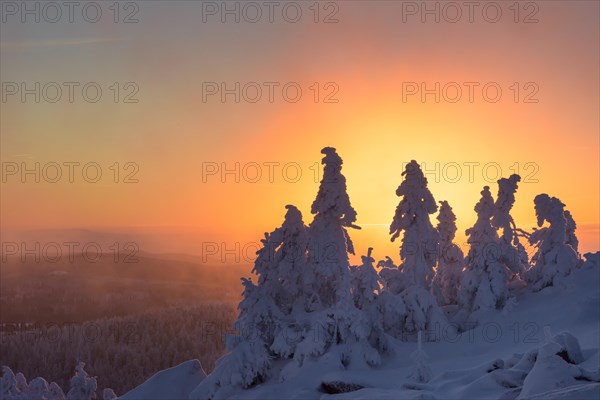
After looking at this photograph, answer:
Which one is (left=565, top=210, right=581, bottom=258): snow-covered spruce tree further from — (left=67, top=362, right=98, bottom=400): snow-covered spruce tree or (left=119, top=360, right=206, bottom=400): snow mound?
(left=67, top=362, right=98, bottom=400): snow-covered spruce tree

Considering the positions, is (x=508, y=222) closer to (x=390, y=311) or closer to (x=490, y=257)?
(x=490, y=257)

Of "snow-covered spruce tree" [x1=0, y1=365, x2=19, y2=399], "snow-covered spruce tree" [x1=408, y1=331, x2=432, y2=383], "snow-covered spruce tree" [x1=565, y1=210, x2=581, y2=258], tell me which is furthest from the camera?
"snow-covered spruce tree" [x1=565, y1=210, x2=581, y2=258]

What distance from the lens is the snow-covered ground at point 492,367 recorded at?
19.5 m

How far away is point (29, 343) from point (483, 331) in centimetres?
13007

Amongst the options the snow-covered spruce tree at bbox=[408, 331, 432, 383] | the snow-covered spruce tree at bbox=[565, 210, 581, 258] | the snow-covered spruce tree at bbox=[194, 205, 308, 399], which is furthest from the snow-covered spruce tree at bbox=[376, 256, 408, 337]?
the snow-covered spruce tree at bbox=[565, 210, 581, 258]

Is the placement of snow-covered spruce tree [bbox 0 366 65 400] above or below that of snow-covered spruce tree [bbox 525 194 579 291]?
below

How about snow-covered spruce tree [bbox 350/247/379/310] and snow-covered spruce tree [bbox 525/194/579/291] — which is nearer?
snow-covered spruce tree [bbox 350/247/379/310]

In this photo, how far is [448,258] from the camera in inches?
1714

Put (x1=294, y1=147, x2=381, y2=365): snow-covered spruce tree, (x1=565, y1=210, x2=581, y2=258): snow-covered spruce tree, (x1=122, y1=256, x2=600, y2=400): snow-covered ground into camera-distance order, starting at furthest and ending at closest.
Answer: (x1=565, y1=210, x2=581, y2=258): snow-covered spruce tree
(x1=294, y1=147, x2=381, y2=365): snow-covered spruce tree
(x1=122, y1=256, x2=600, y2=400): snow-covered ground

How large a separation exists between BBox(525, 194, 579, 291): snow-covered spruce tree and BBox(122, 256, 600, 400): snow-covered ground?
88cm

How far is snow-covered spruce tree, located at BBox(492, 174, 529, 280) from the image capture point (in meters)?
40.4

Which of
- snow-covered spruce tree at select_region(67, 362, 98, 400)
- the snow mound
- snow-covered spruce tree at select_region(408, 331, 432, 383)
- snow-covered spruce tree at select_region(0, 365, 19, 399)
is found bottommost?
snow-covered spruce tree at select_region(67, 362, 98, 400)

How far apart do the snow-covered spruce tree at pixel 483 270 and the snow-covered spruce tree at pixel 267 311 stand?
1245 centimetres

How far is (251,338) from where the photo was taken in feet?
98.3
